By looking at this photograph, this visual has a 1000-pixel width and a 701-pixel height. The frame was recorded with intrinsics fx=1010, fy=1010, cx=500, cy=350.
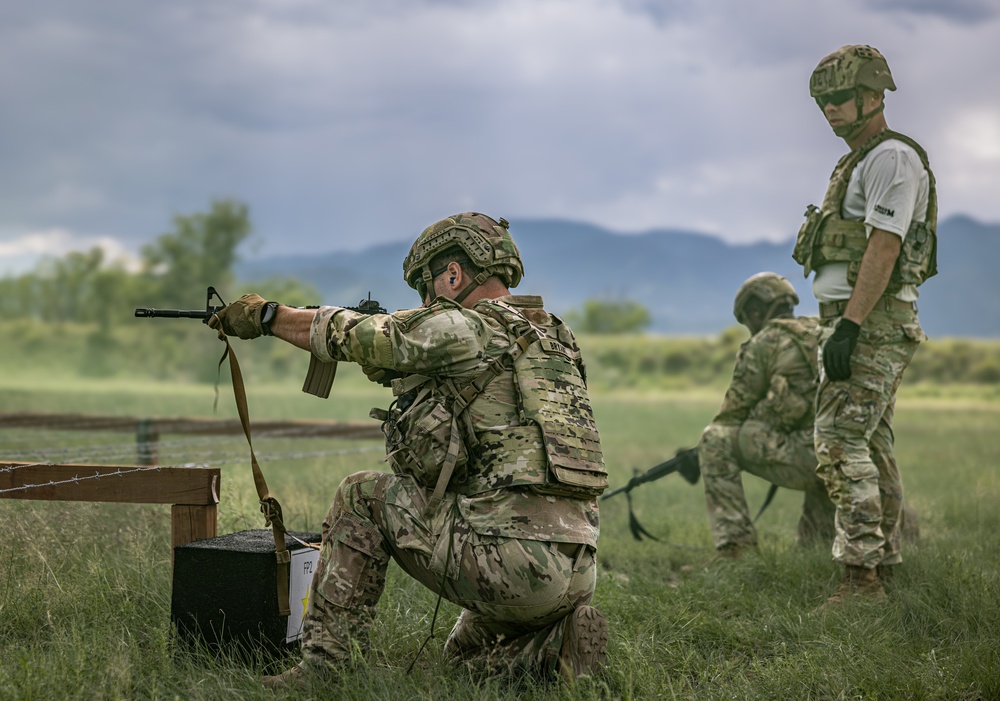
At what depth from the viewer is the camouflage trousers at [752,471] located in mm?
7277

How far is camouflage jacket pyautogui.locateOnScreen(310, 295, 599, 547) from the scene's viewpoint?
12.8 feet

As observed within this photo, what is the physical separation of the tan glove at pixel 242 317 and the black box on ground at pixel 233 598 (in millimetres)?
943

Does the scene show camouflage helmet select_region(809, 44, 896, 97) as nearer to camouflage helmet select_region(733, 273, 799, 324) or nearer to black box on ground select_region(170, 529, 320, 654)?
camouflage helmet select_region(733, 273, 799, 324)

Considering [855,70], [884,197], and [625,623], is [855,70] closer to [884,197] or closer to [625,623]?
[884,197]

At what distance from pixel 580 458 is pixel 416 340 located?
31.6 inches

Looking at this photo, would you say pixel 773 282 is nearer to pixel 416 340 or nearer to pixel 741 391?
pixel 741 391

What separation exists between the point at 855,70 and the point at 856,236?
96cm

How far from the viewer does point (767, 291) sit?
800 cm

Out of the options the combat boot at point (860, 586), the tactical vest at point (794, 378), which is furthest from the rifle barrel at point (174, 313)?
the tactical vest at point (794, 378)

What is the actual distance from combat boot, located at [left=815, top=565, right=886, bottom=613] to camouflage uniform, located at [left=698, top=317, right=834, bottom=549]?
4.63ft

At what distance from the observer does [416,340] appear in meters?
3.90

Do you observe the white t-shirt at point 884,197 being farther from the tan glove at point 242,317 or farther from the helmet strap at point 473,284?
the tan glove at point 242,317

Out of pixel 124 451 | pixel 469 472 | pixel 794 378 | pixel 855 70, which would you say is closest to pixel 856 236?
pixel 855 70

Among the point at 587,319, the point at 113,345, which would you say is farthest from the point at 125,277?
the point at 587,319
